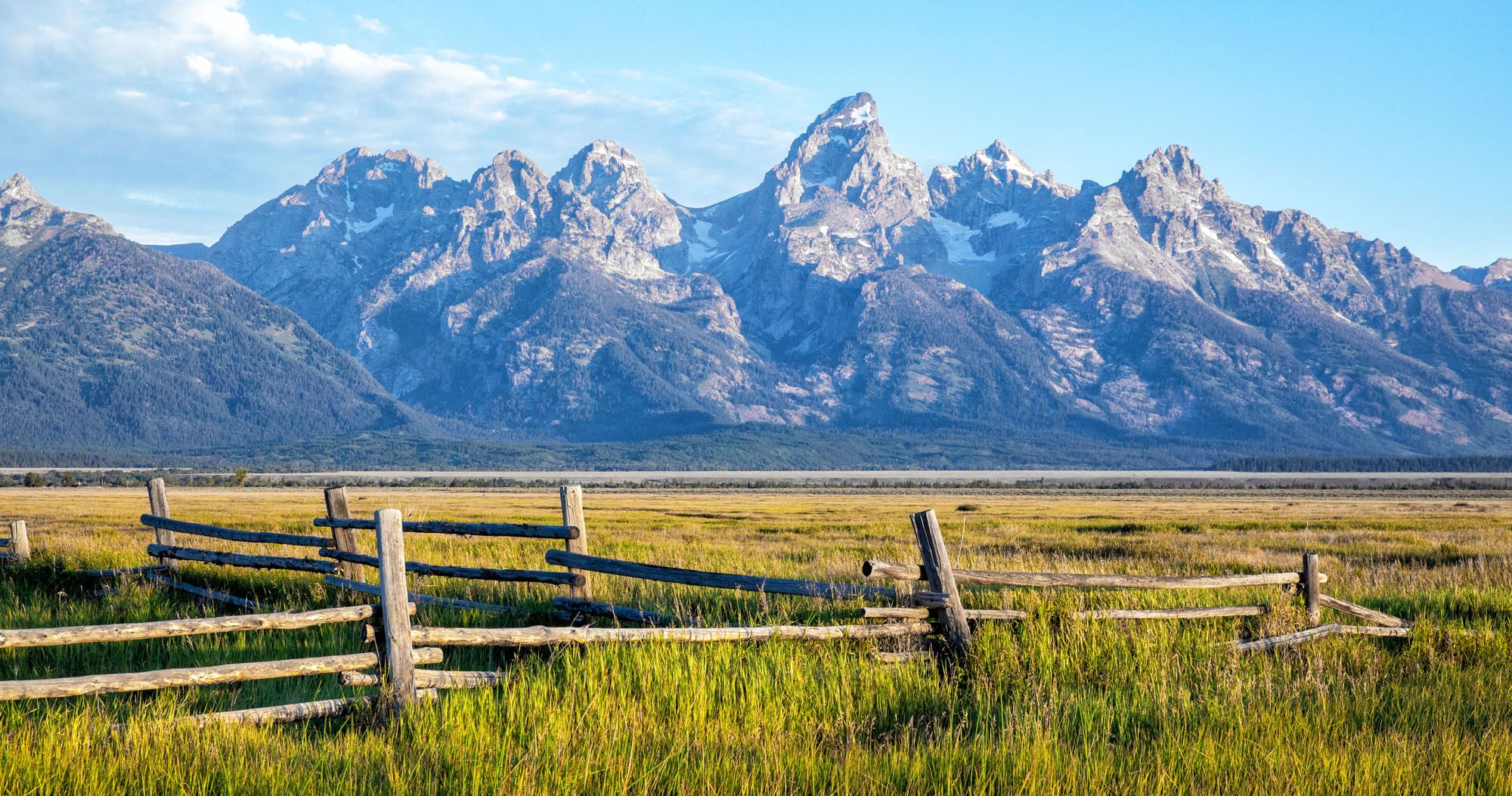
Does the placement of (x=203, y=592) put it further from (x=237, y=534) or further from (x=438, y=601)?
(x=438, y=601)

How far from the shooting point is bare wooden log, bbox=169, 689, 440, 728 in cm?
596

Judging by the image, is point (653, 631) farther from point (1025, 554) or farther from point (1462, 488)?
point (1462, 488)

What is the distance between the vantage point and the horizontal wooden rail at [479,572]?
36.4ft

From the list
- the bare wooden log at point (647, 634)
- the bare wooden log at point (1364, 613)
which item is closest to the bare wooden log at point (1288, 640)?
the bare wooden log at point (1364, 613)

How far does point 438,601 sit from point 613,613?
291cm

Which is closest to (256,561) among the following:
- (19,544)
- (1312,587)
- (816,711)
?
(19,544)

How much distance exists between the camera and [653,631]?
25.4 ft

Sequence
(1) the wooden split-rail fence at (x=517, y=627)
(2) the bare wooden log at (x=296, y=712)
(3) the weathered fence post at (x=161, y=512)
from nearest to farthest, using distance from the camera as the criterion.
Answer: (2) the bare wooden log at (x=296, y=712) < (1) the wooden split-rail fence at (x=517, y=627) < (3) the weathered fence post at (x=161, y=512)

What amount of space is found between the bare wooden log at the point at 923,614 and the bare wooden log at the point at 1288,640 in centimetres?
193

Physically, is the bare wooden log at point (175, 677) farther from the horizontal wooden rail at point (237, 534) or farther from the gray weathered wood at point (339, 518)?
the gray weathered wood at point (339, 518)

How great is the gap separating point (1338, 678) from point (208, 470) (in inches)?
8499

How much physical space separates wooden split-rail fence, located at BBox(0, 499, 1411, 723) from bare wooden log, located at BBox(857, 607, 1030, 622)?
17 millimetres

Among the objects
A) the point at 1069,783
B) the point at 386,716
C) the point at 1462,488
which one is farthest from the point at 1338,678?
the point at 1462,488

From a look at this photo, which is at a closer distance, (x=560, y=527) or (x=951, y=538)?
(x=560, y=527)
